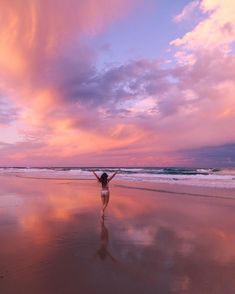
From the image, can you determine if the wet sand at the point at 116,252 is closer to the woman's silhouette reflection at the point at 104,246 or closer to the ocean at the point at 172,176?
the woman's silhouette reflection at the point at 104,246

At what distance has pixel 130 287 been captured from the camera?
5387mm

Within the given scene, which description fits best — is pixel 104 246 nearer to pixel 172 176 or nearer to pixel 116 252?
pixel 116 252

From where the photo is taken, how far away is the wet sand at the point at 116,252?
548cm

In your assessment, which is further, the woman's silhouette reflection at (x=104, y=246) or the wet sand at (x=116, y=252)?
the woman's silhouette reflection at (x=104, y=246)

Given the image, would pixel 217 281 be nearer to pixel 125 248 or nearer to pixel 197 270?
pixel 197 270

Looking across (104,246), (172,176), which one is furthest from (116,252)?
(172,176)

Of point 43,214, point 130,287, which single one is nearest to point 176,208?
point 43,214

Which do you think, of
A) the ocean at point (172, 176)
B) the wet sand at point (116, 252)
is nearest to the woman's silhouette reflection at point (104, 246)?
the wet sand at point (116, 252)

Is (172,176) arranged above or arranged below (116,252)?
above

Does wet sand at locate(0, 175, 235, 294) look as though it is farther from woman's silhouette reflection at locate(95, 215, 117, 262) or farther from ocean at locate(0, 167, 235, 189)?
ocean at locate(0, 167, 235, 189)

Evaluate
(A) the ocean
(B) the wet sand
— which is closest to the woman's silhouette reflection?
(B) the wet sand

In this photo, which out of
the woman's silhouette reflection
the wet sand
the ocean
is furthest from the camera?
the ocean

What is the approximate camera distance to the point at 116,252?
742cm

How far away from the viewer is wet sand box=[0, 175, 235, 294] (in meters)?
5.48
